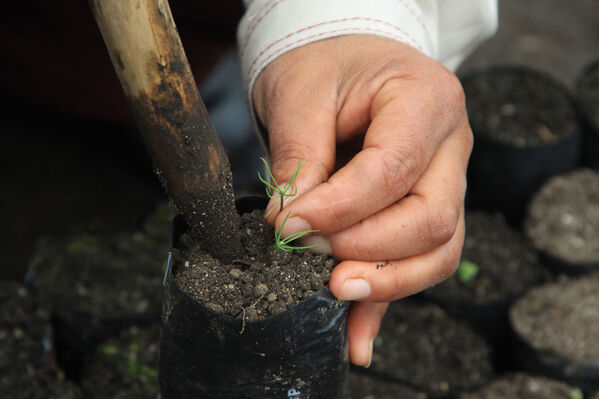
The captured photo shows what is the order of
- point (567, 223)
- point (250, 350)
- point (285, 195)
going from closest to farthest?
point (250, 350) < point (285, 195) < point (567, 223)

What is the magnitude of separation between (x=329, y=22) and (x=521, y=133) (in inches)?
79.5

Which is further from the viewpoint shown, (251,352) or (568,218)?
(568,218)

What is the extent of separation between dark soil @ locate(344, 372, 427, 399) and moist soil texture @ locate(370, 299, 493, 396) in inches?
1.7

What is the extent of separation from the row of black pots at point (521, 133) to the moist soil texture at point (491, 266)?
0.58 ft

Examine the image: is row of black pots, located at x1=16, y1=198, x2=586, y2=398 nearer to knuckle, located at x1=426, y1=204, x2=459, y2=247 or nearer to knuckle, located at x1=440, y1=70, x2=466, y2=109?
knuckle, located at x1=426, y1=204, x2=459, y2=247

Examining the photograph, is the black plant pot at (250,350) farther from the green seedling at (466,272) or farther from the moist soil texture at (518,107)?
the moist soil texture at (518,107)

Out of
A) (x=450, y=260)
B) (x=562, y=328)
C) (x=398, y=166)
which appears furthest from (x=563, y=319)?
(x=398, y=166)

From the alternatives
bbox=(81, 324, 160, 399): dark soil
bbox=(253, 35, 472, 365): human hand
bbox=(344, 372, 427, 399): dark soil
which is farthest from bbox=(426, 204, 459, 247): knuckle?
bbox=(81, 324, 160, 399): dark soil

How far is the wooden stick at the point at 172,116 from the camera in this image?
0.97m

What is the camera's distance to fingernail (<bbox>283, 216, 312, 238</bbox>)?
1273 mm

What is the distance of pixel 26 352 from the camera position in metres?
2.24

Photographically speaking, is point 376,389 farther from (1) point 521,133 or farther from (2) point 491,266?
(1) point 521,133

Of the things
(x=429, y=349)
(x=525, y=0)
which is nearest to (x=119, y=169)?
(x=429, y=349)

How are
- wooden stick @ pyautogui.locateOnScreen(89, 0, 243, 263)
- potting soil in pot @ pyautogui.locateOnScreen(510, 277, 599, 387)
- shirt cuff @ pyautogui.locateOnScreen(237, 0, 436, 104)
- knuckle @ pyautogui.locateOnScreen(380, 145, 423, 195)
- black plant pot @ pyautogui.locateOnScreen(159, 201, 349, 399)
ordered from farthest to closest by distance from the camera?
potting soil in pot @ pyautogui.locateOnScreen(510, 277, 599, 387) < shirt cuff @ pyautogui.locateOnScreen(237, 0, 436, 104) < knuckle @ pyautogui.locateOnScreen(380, 145, 423, 195) < black plant pot @ pyautogui.locateOnScreen(159, 201, 349, 399) < wooden stick @ pyautogui.locateOnScreen(89, 0, 243, 263)
